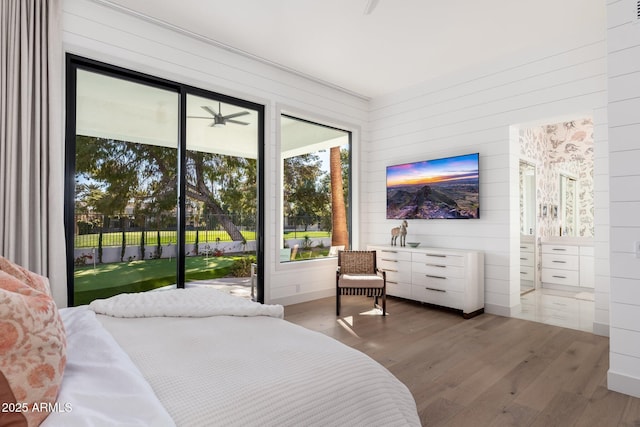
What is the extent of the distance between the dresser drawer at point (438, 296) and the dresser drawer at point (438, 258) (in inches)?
12.6

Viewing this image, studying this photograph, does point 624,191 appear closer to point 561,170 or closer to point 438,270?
point 438,270

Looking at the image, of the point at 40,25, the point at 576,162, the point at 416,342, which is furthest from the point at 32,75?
the point at 576,162

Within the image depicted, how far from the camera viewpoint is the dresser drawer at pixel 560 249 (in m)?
5.36

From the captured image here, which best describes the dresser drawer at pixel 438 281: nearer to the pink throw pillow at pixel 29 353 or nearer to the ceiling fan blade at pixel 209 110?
the ceiling fan blade at pixel 209 110

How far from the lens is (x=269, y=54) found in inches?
161

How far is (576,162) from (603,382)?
4.65 m

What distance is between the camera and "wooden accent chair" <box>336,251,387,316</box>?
4031 mm

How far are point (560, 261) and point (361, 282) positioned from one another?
352 cm

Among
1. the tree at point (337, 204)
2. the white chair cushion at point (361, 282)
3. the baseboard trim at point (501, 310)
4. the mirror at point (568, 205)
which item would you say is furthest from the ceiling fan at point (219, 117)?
the mirror at point (568, 205)

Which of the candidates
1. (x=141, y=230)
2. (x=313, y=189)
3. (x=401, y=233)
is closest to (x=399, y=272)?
(x=401, y=233)

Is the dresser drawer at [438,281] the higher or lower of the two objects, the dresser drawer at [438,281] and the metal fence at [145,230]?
the lower

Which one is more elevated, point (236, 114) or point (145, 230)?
point (236, 114)

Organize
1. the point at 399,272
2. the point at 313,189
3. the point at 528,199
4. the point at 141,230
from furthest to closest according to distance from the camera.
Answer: the point at 528,199 < the point at 313,189 < the point at 399,272 < the point at 141,230

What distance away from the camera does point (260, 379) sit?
1080mm
